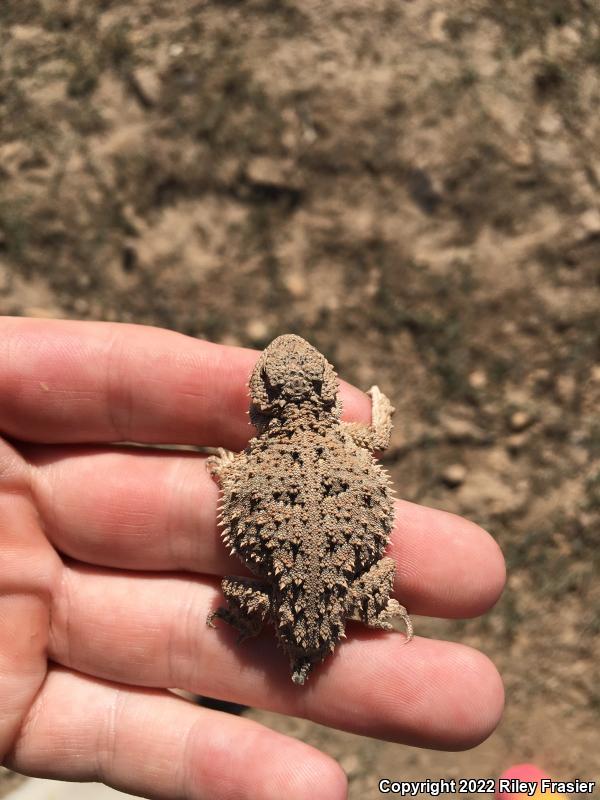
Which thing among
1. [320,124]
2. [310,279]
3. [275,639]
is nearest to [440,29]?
[320,124]

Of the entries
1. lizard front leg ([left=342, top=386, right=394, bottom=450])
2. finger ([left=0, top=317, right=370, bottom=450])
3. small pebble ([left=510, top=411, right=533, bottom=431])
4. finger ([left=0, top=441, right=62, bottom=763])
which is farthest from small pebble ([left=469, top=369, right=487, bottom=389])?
finger ([left=0, top=441, right=62, bottom=763])

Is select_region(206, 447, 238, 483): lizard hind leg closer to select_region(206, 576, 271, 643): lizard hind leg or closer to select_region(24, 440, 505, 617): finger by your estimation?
select_region(24, 440, 505, 617): finger

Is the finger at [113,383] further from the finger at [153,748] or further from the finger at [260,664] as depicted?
the finger at [153,748]

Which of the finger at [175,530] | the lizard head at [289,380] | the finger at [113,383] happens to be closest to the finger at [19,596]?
the finger at [175,530]

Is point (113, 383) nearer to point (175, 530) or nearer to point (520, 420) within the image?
point (175, 530)

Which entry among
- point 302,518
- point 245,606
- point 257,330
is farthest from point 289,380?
point 257,330

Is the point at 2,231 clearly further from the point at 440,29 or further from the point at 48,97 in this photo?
the point at 440,29
